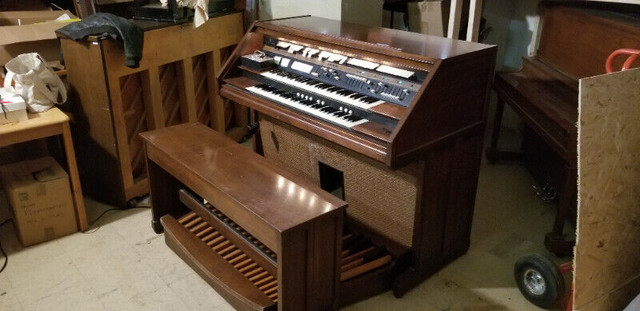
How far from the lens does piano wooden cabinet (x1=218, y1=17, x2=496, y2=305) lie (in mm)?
2123

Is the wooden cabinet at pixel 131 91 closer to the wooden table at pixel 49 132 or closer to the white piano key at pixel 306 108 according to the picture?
the wooden table at pixel 49 132

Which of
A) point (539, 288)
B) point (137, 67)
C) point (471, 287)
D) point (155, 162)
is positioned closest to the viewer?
point (539, 288)

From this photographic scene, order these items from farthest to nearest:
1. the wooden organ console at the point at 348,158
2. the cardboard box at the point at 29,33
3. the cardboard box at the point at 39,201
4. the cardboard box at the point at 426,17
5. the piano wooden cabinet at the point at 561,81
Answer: the cardboard box at the point at 426,17 < the cardboard box at the point at 29,33 < the cardboard box at the point at 39,201 < the piano wooden cabinet at the point at 561,81 < the wooden organ console at the point at 348,158

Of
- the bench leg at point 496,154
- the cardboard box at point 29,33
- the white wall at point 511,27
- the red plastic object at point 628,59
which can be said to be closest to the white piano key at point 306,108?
the red plastic object at point 628,59

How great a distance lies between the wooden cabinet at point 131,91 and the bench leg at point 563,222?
2.03m

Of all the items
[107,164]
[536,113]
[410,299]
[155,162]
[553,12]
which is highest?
[553,12]

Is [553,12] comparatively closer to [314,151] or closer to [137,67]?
[314,151]

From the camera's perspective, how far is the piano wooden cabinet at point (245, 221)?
1905 millimetres

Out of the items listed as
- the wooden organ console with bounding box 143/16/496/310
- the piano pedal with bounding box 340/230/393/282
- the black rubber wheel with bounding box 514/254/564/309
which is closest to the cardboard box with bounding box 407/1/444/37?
the wooden organ console with bounding box 143/16/496/310

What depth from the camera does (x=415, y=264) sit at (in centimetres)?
242

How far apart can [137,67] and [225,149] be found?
0.87 m

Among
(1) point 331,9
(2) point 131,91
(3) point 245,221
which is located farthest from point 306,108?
(2) point 131,91

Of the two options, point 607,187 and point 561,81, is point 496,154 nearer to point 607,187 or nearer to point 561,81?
point 561,81

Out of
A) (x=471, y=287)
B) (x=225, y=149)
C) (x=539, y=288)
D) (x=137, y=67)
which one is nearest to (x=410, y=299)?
(x=471, y=287)
